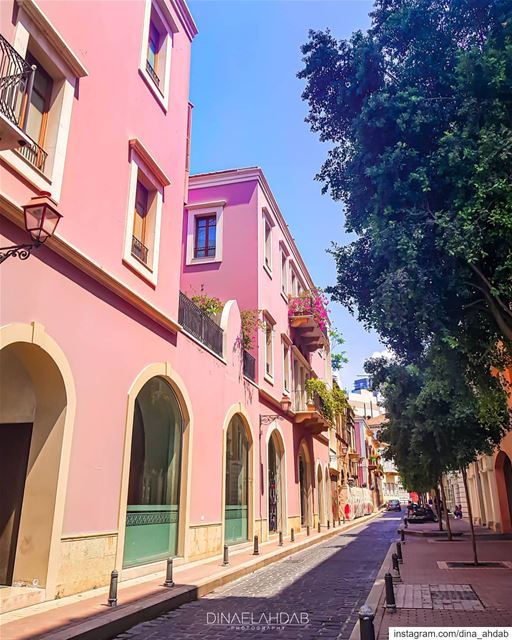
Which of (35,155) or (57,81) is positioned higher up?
(57,81)

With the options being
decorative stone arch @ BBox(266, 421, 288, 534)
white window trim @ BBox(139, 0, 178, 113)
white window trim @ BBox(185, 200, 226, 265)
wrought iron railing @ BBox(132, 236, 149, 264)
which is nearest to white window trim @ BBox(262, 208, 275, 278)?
white window trim @ BBox(185, 200, 226, 265)

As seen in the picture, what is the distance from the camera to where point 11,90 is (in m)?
6.52

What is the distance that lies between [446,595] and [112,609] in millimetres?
5353

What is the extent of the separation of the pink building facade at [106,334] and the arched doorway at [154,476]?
45 mm

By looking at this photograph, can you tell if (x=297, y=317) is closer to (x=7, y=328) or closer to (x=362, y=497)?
(x=7, y=328)

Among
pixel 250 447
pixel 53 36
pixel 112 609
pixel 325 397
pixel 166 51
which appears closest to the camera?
pixel 112 609

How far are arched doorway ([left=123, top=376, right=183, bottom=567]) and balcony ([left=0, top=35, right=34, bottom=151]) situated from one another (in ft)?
18.8

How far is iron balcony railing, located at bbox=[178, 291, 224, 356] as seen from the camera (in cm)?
1355

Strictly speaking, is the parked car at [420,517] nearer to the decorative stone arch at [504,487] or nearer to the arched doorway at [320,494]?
the arched doorway at [320,494]

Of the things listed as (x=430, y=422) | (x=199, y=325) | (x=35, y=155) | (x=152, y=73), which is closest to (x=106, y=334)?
(x=35, y=155)

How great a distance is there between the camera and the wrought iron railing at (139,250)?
36.0ft

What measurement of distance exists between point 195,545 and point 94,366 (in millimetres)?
5815

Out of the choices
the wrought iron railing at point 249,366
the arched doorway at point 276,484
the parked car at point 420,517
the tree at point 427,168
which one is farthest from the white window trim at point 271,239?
the parked car at point 420,517

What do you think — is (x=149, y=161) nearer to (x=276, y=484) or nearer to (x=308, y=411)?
(x=276, y=484)
